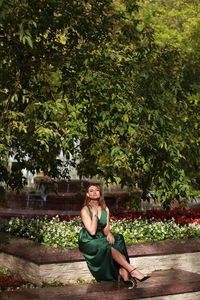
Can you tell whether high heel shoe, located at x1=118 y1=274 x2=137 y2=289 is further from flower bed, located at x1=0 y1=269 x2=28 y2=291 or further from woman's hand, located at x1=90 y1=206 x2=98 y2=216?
flower bed, located at x1=0 y1=269 x2=28 y2=291

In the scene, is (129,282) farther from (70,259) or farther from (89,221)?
(70,259)

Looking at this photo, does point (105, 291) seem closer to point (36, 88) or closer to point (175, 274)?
point (175, 274)

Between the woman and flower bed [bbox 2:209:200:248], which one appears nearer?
the woman

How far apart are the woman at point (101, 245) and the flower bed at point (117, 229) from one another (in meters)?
1.74

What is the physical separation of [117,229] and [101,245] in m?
3.24

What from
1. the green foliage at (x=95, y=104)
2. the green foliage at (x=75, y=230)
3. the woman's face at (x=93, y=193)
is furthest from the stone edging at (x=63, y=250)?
the woman's face at (x=93, y=193)

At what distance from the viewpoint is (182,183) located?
1084 centimetres

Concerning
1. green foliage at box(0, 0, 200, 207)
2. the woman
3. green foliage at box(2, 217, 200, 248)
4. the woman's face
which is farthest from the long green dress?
green foliage at box(2, 217, 200, 248)

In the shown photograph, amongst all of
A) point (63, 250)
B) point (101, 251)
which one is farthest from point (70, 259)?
point (101, 251)

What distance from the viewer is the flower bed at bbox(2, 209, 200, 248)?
11281 mm

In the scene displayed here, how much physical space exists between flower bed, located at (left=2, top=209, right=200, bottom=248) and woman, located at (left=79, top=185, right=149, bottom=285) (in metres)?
1.74

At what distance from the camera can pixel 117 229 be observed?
1234cm

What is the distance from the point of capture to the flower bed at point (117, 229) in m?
11.3

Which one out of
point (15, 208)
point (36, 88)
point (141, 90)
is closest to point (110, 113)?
point (141, 90)
